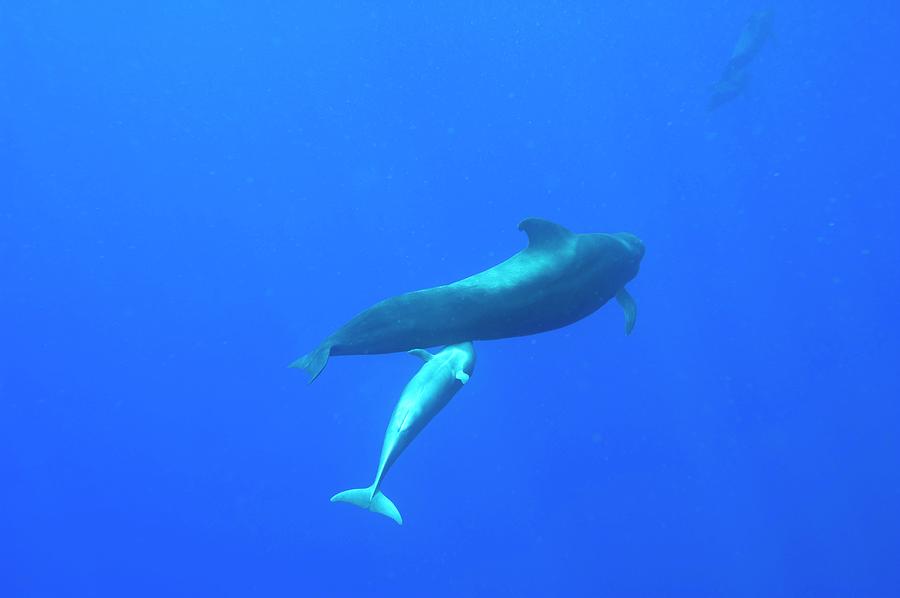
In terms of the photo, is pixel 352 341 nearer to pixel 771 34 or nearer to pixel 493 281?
pixel 493 281

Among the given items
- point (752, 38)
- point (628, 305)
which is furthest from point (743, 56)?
point (628, 305)

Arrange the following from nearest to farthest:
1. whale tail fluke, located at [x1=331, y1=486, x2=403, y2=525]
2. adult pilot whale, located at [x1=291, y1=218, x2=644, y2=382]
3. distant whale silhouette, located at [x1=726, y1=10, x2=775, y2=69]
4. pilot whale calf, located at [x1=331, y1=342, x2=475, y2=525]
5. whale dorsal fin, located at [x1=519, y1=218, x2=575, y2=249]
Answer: adult pilot whale, located at [x1=291, y1=218, x2=644, y2=382]
whale dorsal fin, located at [x1=519, y1=218, x2=575, y2=249]
pilot whale calf, located at [x1=331, y1=342, x2=475, y2=525]
whale tail fluke, located at [x1=331, y1=486, x2=403, y2=525]
distant whale silhouette, located at [x1=726, y1=10, x2=775, y2=69]

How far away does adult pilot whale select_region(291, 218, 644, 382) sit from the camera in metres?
6.14

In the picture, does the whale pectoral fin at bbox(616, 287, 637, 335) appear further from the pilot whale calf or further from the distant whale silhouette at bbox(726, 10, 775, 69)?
the distant whale silhouette at bbox(726, 10, 775, 69)

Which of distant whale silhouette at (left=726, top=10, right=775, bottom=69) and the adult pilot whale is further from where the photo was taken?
distant whale silhouette at (left=726, top=10, right=775, bottom=69)

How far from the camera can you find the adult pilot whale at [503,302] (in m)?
6.14

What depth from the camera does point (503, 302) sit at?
6.46 meters

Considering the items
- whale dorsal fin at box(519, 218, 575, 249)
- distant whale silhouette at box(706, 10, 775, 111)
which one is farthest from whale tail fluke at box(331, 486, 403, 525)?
distant whale silhouette at box(706, 10, 775, 111)

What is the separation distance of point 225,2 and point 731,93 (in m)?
29.6

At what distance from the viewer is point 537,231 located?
7082 mm

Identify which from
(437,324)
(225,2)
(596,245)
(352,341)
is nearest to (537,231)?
(596,245)

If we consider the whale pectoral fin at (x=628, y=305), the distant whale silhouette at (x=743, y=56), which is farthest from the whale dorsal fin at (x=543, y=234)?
the distant whale silhouette at (x=743, y=56)

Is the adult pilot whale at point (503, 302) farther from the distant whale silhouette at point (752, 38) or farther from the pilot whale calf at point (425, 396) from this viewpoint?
the distant whale silhouette at point (752, 38)

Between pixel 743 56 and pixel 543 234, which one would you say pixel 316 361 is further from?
pixel 743 56
